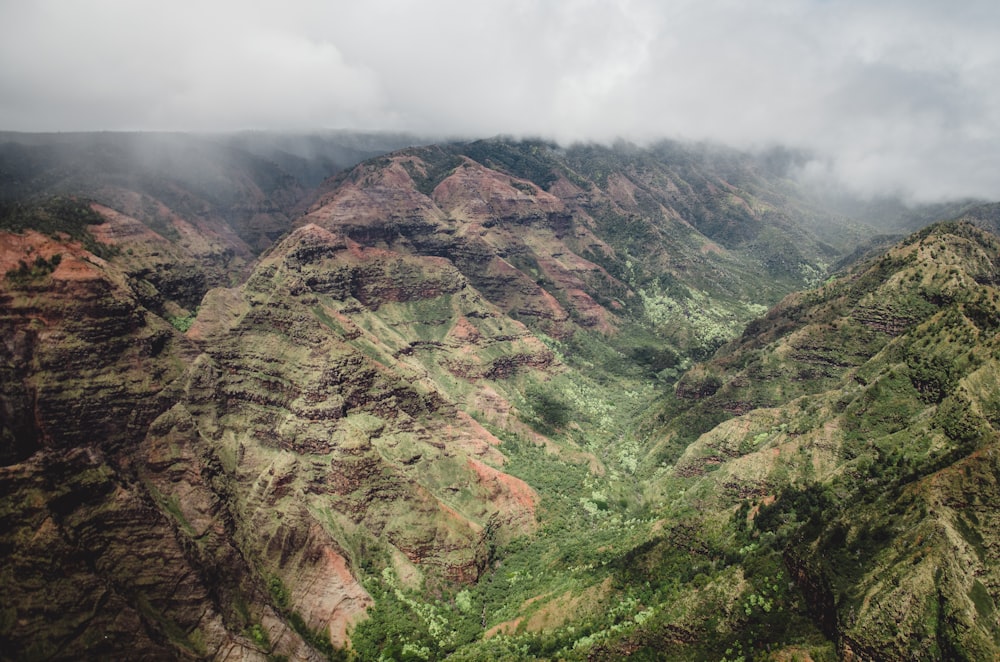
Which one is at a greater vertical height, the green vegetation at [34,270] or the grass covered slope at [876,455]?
the green vegetation at [34,270]

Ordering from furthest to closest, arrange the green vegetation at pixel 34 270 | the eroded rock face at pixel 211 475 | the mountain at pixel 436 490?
the green vegetation at pixel 34 270 < the eroded rock face at pixel 211 475 < the mountain at pixel 436 490

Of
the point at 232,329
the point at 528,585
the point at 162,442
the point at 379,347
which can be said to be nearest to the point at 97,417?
the point at 162,442

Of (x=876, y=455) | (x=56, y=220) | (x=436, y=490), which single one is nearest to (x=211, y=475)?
(x=436, y=490)

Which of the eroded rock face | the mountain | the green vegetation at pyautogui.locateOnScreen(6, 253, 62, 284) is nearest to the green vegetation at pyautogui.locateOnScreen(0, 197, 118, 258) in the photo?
the mountain

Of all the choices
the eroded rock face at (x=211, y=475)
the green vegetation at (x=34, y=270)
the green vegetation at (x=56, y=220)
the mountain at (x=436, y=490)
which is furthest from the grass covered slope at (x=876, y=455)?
the green vegetation at (x=56, y=220)

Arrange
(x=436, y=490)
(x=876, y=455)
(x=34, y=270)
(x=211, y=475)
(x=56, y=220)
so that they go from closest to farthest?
(x=876, y=455) < (x=34, y=270) < (x=211, y=475) < (x=436, y=490) < (x=56, y=220)

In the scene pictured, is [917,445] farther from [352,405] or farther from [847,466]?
[352,405]

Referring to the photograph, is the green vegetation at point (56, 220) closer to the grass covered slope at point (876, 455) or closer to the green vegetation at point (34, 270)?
the green vegetation at point (34, 270)

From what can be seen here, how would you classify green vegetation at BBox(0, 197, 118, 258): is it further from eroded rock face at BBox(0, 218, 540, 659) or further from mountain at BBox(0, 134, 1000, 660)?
eroded rock face at BBox(0, 218, 540, 659)

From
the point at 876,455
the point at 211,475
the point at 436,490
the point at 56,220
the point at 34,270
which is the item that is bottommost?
the point at 436,490

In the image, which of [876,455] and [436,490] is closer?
[876,455]

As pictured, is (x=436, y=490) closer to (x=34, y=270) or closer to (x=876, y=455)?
(x=876, y=455)
